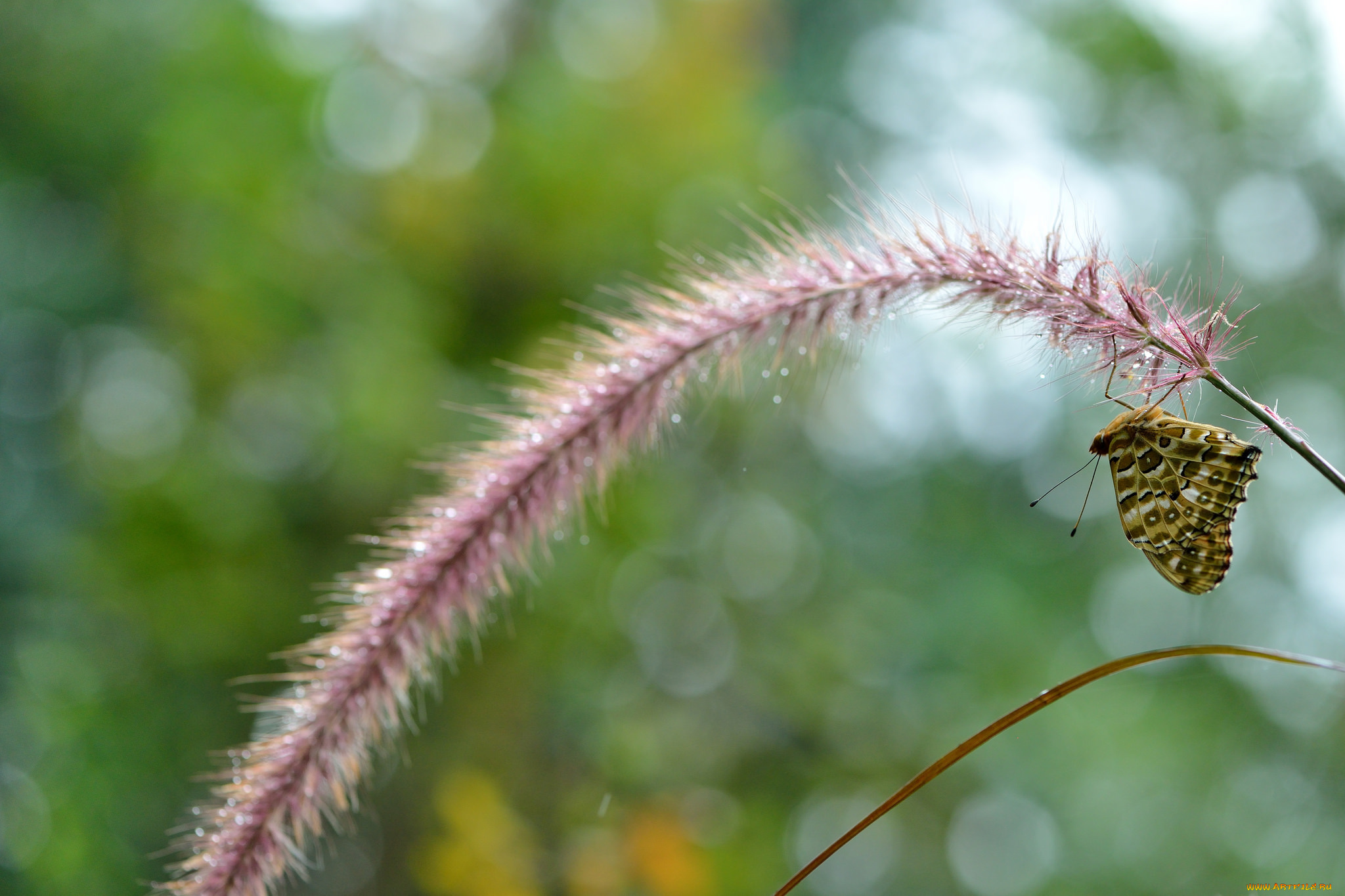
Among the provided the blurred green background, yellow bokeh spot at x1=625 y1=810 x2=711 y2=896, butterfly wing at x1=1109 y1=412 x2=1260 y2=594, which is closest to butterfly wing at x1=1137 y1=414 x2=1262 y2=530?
butterfly wing at x1=1109 y1=412 x2=1260 y2=594

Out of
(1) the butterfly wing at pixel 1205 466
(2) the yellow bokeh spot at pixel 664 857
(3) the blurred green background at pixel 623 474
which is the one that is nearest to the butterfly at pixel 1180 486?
(1) the butterfly wing at pixel 1205 466

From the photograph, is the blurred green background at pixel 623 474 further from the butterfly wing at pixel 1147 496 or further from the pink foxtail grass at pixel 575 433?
the butterfly wing at pixel 1147 496

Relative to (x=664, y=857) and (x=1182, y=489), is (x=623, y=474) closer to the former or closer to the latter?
(x=664, y=857)

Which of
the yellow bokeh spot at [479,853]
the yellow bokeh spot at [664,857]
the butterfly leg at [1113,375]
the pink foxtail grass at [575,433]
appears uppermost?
the butterfly leg at [1113,375]

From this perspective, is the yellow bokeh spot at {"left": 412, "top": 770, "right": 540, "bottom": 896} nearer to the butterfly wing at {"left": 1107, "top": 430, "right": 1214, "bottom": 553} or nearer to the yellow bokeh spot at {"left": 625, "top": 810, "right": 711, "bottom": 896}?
the yellow bokeh spot at {"left": 625, "top": 810, "right": 711, "bottom": 896}

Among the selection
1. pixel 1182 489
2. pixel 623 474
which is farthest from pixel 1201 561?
pixel 623 474

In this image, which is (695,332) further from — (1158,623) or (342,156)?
(1158,623)

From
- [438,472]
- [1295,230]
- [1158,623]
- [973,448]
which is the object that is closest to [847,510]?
[973,448]
